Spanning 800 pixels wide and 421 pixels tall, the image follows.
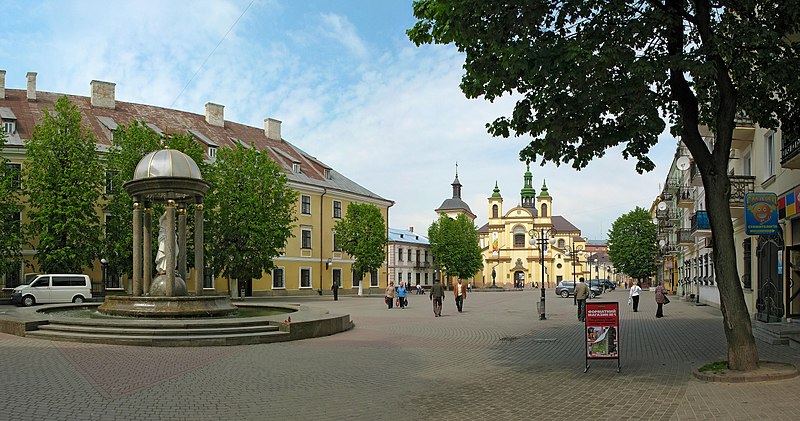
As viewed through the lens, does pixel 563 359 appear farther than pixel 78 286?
No

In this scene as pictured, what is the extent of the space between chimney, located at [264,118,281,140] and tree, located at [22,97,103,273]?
2349 centimetres

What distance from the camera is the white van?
33.3 m

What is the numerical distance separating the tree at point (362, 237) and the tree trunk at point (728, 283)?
151 feet

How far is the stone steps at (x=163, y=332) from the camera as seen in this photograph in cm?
1552

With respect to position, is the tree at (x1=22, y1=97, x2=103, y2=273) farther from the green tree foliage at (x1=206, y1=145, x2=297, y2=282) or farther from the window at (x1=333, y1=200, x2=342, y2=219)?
the window at (x1=333, y1=200, x2=342, y2=219)

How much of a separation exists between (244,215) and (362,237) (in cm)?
1600

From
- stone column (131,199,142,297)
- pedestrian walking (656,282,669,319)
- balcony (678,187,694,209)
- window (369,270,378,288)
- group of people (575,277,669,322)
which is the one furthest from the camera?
window (369,270,378,288)

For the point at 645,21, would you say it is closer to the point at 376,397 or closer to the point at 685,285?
the point at 376,397

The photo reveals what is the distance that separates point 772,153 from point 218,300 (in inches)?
700

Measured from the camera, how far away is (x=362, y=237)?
56562mm

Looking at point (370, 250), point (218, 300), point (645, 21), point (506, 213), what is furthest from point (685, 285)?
point (506, 213)

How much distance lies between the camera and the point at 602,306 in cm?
1182

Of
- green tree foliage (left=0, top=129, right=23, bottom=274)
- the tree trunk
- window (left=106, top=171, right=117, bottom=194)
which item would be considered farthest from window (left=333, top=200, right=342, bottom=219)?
the tree trunk

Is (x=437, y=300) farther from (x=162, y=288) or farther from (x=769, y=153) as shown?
(x=769, y=153)
